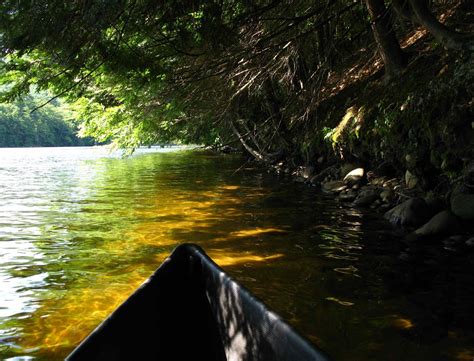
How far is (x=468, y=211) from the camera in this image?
6.85m

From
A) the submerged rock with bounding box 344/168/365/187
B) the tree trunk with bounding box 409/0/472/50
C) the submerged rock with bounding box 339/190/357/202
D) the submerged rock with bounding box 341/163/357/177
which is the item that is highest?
the tree trunk with bounding box 409/0/472/50

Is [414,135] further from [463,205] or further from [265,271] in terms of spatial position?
[265,271]

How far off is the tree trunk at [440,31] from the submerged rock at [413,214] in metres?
2.95

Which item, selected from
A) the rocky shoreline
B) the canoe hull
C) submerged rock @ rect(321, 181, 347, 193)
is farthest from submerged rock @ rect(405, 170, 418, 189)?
the canoe hull

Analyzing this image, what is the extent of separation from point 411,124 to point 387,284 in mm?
4371

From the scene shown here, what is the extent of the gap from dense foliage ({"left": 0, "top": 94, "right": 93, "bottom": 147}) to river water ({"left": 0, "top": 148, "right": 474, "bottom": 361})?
93.6 metres

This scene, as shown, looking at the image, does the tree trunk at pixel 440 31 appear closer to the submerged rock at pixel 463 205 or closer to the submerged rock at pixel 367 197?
the submerged rock at pixel 463 205

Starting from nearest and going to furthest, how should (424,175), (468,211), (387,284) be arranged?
1. (387,284)
2. (468,211)
3. (424,175)

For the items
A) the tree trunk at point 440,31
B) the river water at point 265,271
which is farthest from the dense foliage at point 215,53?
the river water at point 265,271

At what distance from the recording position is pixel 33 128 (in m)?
111

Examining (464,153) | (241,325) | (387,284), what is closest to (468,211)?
(464,153)

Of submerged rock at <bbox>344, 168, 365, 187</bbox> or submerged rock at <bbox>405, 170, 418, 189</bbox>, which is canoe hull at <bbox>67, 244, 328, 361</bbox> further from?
submerged rock at <bbox>344, 168, 365, 187</bbox>

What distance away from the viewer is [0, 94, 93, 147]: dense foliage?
341 ft

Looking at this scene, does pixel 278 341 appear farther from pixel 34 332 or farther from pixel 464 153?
pixel 464 153
